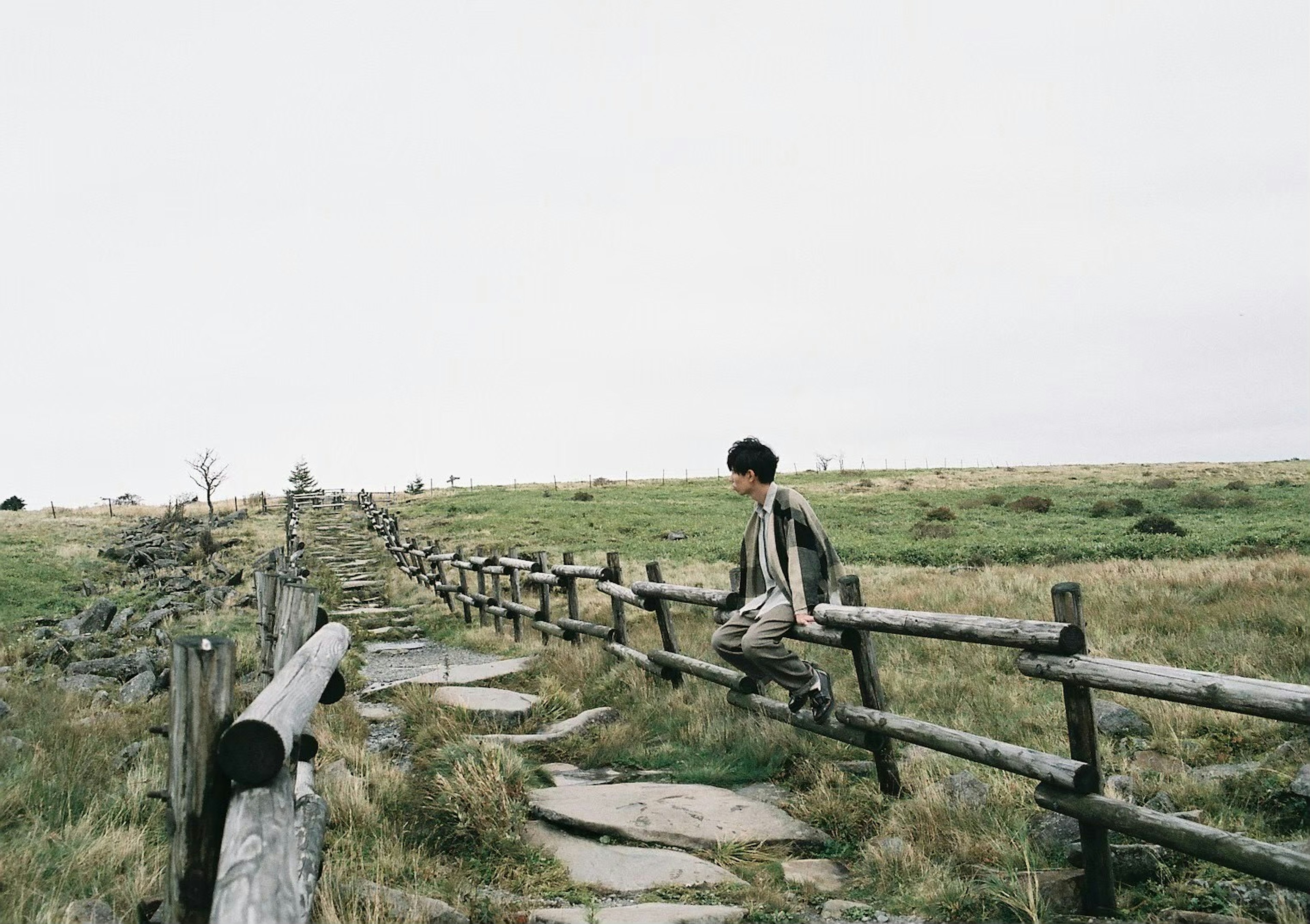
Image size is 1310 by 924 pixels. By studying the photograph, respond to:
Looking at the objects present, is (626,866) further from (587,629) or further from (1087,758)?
(587,629)

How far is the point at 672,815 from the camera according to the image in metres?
4.98

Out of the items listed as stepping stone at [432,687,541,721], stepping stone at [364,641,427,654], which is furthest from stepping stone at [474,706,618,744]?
stepping stone at [364,641,427,654]

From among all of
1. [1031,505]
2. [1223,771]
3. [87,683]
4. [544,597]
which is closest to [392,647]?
[544,597]

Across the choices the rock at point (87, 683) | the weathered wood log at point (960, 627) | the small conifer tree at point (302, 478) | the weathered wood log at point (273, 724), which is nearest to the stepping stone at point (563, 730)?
the weathered wood log at point (960, 627)

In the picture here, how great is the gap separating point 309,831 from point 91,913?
80 centimetres

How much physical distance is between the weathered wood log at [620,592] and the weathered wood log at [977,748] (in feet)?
10.9

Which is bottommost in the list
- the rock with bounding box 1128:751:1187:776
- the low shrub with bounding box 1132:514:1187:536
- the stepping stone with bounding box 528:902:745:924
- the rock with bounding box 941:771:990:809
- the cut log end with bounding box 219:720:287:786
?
→ the low shrub with bounding box 1132:514:1187:536

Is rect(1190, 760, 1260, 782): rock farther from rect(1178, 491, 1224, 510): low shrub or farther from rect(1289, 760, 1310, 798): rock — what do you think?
rect(1178, 491, 1224, 510): low shrub

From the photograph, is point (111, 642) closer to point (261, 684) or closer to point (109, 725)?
point (109, 725)

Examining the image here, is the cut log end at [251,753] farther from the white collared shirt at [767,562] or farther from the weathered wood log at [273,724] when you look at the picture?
the white collared shirt at [767,562]

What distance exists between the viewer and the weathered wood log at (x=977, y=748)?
3.89m

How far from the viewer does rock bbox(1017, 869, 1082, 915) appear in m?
3.81

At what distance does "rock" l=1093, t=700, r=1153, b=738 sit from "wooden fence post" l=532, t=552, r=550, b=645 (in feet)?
22.4

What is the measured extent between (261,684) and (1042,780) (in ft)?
19.5
